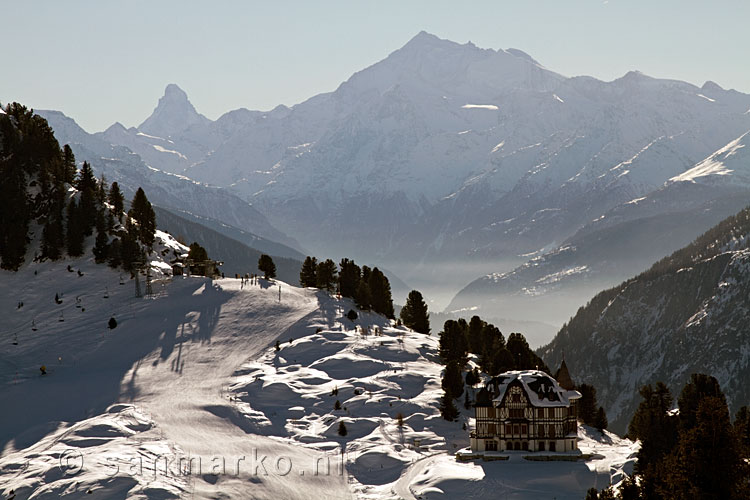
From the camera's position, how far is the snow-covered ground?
11350 cm

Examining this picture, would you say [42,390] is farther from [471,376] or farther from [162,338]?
[471,376]

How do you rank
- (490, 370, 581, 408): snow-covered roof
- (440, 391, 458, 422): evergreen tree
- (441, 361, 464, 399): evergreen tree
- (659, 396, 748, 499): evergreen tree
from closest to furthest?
(659, 396, 748, 499): evergreen tree < (490, 370, 581, 408): snow-covered roof < (440, 391, 458, 422): evergreen tree < (441, 361, 464, 399): evergreen tree

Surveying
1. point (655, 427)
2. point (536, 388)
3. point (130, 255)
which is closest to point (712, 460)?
point (655, 427)

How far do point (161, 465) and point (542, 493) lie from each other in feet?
142

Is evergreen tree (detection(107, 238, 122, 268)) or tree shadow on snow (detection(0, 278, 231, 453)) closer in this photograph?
tree shadow on snow (detection(0, 278, 231, 453))

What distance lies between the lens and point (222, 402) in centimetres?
13900

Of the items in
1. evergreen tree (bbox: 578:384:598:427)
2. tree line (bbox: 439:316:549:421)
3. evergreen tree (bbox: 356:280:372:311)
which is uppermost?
evergreen tree (bbox: 356:280:372:311)

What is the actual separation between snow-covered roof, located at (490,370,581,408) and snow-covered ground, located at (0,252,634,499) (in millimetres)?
7826

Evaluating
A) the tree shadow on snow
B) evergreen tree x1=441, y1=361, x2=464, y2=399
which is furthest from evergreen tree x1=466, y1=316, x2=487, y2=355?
the tree shadow on snow

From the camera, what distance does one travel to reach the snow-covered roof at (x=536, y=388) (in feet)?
431

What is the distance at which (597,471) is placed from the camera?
11869 centimetres

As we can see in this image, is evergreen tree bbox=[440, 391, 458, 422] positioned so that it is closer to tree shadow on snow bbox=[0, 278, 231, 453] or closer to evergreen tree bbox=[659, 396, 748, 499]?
tree shadow on snow bbox=[0, 278, 231, 453]

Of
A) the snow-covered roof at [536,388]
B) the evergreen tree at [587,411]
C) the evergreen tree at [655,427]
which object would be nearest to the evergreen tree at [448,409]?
the snow-covered roof at [536,388]

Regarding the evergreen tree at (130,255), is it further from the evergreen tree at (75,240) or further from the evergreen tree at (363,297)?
the evergreen tree at (363,297)
